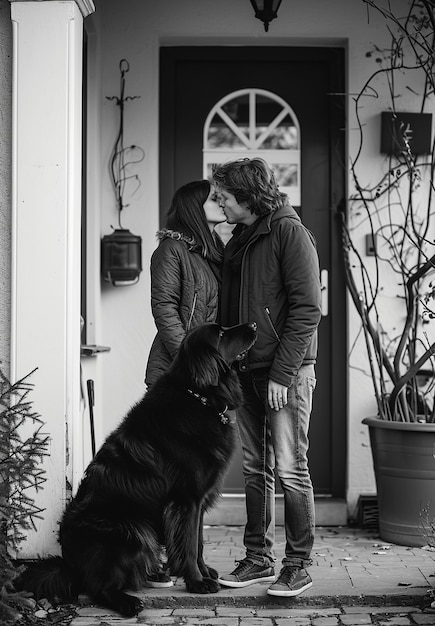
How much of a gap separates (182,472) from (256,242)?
100 cm

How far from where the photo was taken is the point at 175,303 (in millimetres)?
4395

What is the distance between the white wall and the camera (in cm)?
566

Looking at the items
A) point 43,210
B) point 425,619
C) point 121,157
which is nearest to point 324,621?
point 425,619

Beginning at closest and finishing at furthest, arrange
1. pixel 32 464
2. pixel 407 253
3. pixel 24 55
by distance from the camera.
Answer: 1. pixel 32 464
2. pixel 24 55
3. pixel 407 253

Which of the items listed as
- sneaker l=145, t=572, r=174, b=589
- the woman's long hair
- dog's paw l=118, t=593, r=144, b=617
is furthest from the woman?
dog's paw l=118, t=593, r=144, b=617

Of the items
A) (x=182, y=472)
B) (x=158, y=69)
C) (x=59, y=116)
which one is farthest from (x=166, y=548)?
(x=158, y=69)

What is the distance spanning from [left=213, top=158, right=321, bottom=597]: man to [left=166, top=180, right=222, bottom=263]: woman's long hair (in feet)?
1.24

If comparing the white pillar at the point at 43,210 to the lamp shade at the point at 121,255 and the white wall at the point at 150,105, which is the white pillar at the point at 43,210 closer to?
the lamp shade at the point at 121,255

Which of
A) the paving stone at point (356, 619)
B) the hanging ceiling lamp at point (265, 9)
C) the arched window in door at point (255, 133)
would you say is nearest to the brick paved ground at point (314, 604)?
the paving stone at point (356, 619)

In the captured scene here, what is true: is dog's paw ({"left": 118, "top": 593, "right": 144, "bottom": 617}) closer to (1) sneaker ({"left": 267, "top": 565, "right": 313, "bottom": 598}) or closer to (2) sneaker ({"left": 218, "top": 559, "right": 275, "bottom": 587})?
(2) sneaker ({"left": 218, "top": 559, "right": 275, "bottom": 587})

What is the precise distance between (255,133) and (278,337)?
7.59 feet

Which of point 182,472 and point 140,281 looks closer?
point 182,472

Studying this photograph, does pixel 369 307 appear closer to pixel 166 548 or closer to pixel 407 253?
pixel 407 253

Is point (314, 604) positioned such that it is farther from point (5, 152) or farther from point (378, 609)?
point (5, 152)
